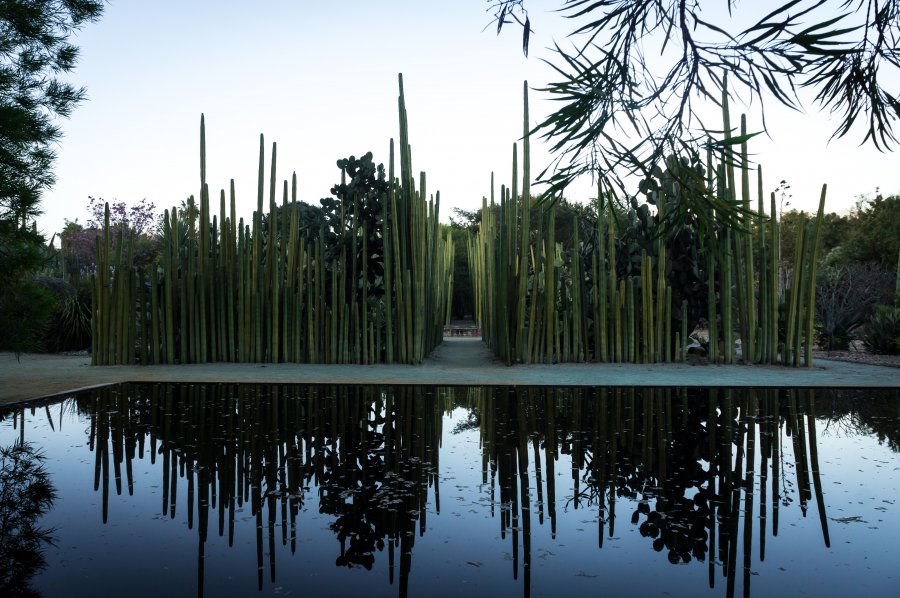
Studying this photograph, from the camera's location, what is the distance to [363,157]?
785 centimetres

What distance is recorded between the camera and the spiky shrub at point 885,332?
8914 millimetres

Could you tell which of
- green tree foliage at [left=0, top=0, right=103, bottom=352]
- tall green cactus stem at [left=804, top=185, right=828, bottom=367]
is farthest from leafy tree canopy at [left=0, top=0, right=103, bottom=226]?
tall green cactus stem at [left=804, top=185, right=828, bottom=367]

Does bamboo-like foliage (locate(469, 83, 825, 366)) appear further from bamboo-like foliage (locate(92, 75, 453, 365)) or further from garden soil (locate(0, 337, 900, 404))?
bamboo-like foliage (locate(92, 75, 453, 365))

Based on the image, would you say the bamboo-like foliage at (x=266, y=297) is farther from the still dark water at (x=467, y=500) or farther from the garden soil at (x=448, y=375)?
the still dark water at (x=467, y=500)

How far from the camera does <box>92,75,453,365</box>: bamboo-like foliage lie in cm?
728

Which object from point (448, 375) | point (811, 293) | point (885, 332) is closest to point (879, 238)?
point (885, 332)

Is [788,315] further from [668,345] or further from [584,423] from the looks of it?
[584,423]

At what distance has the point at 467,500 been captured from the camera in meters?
2.58

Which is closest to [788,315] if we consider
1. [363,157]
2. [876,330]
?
[876,330]

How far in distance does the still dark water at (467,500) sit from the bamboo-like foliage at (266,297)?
2815mm

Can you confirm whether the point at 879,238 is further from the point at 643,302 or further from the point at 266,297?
the point at 266,297

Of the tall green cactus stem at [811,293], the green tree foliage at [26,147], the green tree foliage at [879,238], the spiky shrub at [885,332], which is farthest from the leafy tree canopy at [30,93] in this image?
the green tree foliage at [879,238]

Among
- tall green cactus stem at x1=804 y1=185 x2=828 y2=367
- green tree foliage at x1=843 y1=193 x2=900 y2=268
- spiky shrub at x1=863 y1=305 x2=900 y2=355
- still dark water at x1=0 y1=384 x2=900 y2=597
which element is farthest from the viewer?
green tree foliage at x1=843 y1=193 x2=900 y2=268

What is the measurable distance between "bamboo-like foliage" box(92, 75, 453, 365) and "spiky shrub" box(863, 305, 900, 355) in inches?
224
